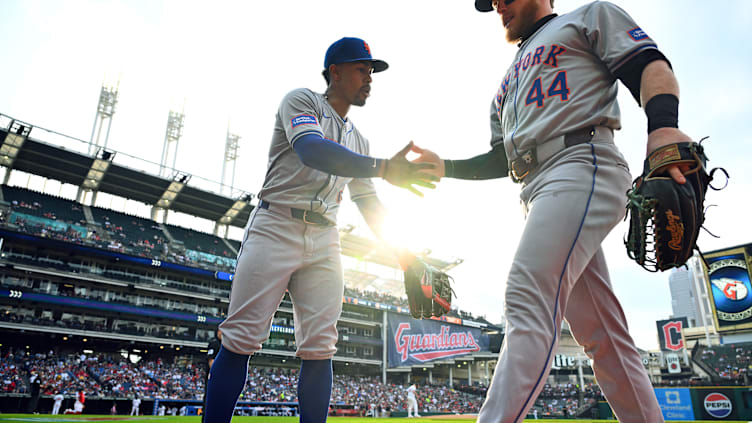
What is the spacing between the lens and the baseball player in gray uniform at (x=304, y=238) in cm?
206

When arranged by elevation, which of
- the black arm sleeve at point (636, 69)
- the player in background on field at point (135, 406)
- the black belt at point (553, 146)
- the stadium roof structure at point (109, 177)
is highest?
the stadium roof structure at point (109, 177)

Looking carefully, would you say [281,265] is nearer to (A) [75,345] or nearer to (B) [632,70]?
(B) [632,70]

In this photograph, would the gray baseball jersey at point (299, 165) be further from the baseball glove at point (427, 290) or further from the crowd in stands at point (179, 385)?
the crowd in stands at point (179, 385)

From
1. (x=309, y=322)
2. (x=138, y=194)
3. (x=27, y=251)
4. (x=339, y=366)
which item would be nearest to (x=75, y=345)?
(x=27, y=251)

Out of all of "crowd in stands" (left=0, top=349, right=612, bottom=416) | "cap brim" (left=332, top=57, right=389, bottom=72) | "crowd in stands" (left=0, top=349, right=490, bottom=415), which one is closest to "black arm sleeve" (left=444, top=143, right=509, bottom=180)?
"cap brim" (left=332, top=57, right=389, bottom=72)

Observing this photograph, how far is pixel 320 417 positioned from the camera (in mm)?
2166

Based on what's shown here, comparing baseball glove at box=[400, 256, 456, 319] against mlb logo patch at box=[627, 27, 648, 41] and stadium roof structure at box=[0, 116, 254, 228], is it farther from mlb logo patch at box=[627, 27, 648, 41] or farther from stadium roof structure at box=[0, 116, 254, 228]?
stadium roof structure at box=[0, 116, 254, 228]

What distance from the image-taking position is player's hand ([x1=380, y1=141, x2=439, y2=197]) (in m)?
2.00

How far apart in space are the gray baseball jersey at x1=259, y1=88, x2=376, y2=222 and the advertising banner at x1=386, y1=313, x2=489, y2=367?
35.9m

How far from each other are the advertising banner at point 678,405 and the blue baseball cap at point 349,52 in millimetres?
19739

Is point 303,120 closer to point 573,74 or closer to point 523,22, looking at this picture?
point 523,22

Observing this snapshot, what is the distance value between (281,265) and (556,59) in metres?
1.54

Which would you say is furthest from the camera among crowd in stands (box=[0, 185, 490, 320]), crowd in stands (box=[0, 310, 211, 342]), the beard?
crowd in stands (box=[0, 185, 490, 320])

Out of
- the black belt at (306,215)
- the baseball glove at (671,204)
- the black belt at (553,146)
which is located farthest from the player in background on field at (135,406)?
the baseball glove at (671,204)
